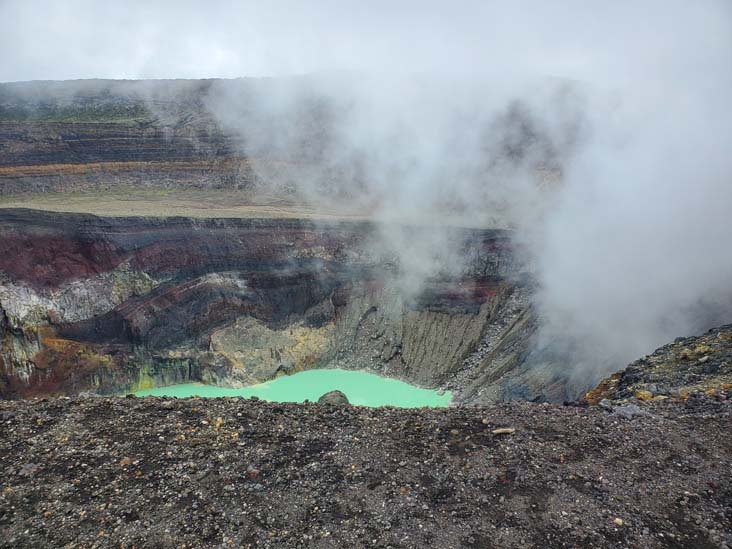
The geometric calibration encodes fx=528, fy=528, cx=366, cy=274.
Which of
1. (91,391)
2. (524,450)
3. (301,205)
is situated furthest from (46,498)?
(301,205)

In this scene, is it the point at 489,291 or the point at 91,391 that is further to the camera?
the point at 489,291

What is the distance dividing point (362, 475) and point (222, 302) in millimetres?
19605

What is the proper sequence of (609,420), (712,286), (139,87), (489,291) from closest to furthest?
(609,420) → (712,286) → (489,291) → (139,87)

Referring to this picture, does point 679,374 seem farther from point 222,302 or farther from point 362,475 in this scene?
point 222,302

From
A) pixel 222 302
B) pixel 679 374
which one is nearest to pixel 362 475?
pixel 679 374

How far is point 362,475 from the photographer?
7.11 metres

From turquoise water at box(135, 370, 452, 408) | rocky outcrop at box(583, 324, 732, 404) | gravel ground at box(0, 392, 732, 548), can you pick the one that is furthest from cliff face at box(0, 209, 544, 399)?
gravel ground at box(0, 392, 732, 548)

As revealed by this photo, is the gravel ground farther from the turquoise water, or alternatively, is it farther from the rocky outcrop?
the turquoise water

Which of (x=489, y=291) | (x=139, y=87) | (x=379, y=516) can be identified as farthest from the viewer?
(x=139, y=87)

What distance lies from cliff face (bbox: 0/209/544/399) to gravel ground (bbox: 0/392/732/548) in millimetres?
14301

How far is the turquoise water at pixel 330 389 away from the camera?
2089 cm

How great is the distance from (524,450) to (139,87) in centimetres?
3621

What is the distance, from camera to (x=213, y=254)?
1009 inches

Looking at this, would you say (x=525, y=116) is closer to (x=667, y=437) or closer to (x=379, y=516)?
(x=667, y=437)
